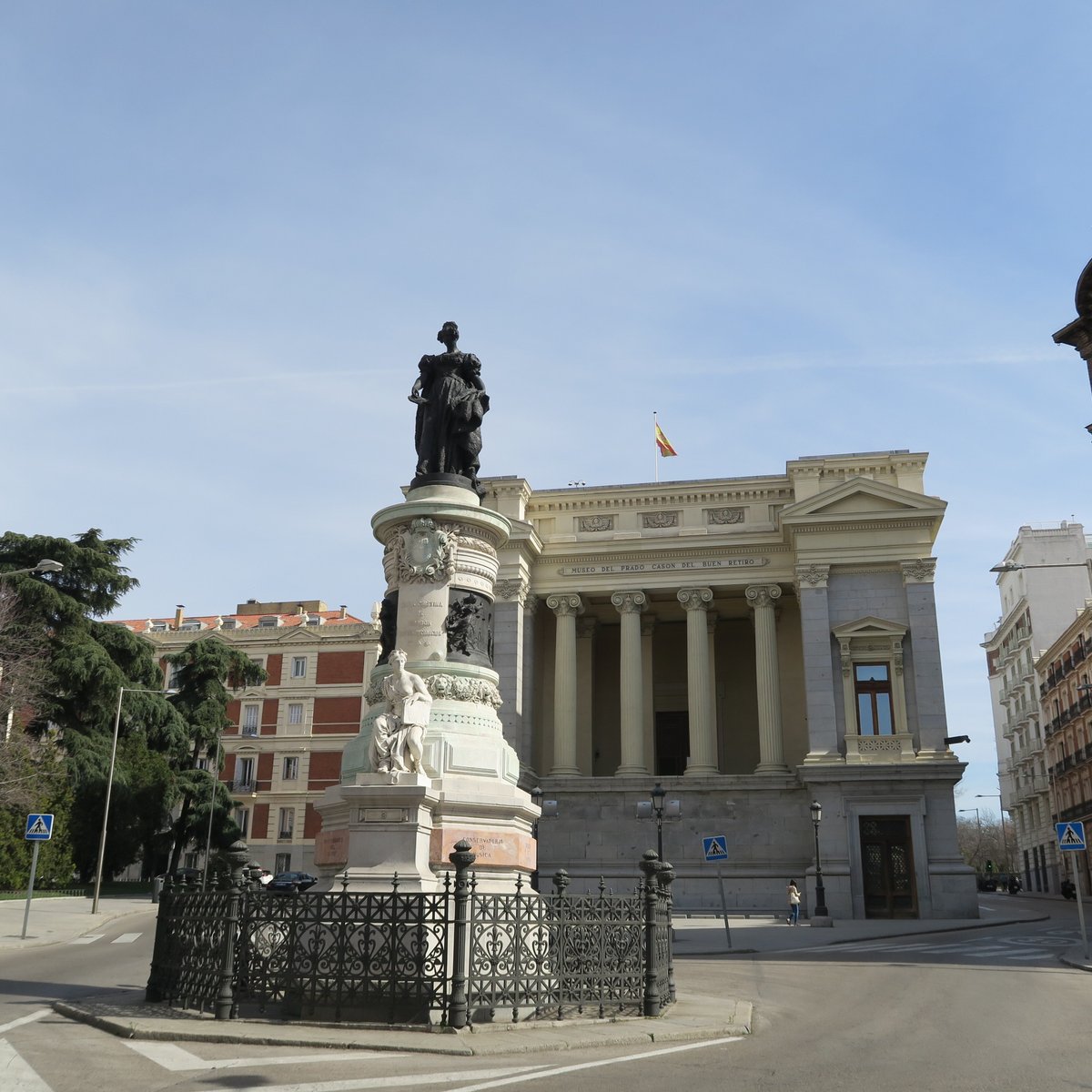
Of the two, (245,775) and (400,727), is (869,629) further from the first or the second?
(245,775)

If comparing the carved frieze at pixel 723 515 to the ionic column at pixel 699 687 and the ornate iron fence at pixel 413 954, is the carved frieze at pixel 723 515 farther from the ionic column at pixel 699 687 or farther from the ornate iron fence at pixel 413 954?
the ornate iron fence at pixel 413 954

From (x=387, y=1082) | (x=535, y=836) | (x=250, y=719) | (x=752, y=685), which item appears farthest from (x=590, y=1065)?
(x=250, y=719)

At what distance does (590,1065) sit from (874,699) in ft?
120

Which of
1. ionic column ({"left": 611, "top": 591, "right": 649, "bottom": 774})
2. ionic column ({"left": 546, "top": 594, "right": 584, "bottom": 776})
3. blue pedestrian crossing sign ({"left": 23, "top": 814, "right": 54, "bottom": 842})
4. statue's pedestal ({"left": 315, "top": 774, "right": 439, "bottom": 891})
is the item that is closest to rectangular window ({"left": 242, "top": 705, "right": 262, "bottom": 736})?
ionic column ({"left": 546, "top": 594, "right": 584, "bottom": 776})

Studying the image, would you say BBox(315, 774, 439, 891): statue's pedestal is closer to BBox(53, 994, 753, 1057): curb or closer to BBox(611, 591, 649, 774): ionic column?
BBox(53, 994, 753, 1057): curb

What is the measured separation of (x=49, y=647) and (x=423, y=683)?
3225 centimetres

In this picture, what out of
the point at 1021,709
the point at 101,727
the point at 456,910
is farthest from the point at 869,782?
the point at 1021,709

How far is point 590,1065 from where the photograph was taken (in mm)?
9391

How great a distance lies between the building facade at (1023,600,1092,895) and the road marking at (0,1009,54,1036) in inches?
2415

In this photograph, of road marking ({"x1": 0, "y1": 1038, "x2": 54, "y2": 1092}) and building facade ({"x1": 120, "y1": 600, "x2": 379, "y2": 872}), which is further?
building facade ({"x1": 120, "y1": 600, "x2": 379, "y2": 872})

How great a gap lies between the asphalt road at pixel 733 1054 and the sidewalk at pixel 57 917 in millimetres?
→ 6208

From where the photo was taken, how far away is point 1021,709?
289 ft

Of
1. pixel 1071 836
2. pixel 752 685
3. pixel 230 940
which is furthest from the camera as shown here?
pixel 752 685

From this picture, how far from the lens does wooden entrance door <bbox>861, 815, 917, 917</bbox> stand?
132ft
